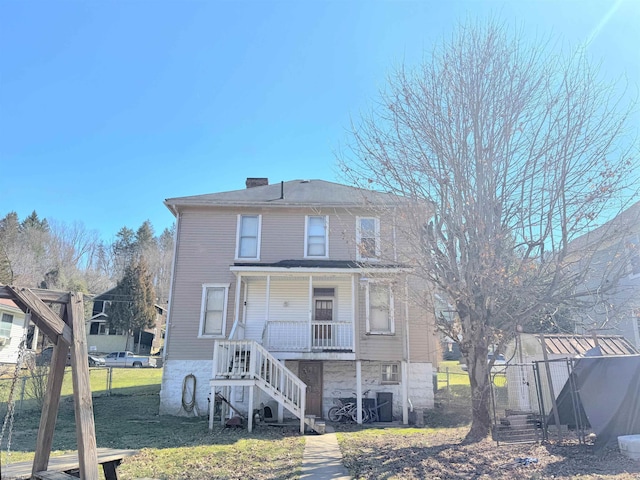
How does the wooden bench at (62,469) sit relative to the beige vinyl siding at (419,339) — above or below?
below

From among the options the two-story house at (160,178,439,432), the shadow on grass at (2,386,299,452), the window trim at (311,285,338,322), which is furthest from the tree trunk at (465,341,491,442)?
the window trim at (311,285,338,322)

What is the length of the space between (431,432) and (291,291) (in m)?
6.12

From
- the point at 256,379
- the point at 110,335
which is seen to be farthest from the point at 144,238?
the point at 256,379

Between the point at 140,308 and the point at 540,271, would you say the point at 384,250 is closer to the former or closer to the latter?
the point at 540,271

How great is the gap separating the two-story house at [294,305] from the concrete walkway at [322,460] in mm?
2967

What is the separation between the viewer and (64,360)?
5.35m

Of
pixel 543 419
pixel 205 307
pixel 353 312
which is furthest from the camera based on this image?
pixel 205 307

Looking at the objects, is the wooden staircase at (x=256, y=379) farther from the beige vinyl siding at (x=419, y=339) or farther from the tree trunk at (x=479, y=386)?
the beige vinyl siding at (x=419, y=339)

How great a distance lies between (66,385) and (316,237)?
12.3 meters

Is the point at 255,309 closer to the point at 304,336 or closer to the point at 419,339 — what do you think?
the point at 304,336

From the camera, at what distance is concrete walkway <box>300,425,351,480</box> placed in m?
6.36

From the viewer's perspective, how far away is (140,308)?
137 ft

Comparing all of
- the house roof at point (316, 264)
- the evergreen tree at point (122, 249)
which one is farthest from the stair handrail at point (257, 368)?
the evergreen tree at point (122, 249)

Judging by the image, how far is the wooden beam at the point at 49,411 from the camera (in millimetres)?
5152
